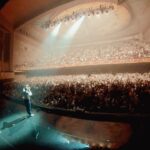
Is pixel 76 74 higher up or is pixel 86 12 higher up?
pixel 86 12

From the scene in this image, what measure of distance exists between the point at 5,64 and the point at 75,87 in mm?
2950

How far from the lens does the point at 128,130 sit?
319 cm

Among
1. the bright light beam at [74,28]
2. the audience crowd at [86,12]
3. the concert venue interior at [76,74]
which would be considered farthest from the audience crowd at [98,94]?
the bright light beam at [74,28]

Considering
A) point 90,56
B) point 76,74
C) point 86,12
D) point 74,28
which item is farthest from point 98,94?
point 74,28

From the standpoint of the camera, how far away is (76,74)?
6.49 meters

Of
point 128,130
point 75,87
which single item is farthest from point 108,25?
point 128,130

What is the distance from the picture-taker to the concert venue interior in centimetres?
315

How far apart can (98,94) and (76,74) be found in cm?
200

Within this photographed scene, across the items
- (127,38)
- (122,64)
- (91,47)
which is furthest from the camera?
(91,47)

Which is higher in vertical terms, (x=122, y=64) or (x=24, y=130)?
(x=122, y=64)

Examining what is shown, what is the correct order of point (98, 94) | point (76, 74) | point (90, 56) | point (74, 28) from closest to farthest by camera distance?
point (98, 94) < point (76, 74) < point (90, 56) < point (74, 28)

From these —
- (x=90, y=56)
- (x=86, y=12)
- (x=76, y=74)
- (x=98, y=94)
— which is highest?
(x=86, y=12)

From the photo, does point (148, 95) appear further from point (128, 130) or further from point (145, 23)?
point (145, 23)

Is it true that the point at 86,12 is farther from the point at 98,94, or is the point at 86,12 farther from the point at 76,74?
the point at 98,94
